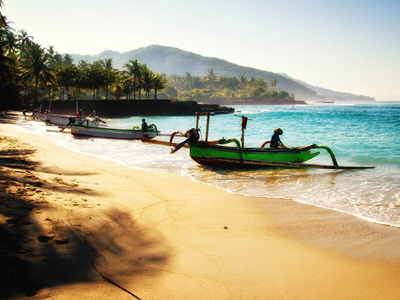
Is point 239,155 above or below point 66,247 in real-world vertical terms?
above

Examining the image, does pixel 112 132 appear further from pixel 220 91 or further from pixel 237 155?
pixel 220 91

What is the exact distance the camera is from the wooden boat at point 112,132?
69.6 ft

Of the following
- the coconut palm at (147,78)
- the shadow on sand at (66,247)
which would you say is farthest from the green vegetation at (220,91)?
the shadow on sand at (66,247)

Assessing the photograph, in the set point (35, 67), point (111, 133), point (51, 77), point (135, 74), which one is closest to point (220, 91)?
point (135, 74)

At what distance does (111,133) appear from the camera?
21.6m

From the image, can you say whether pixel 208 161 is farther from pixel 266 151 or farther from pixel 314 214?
pixel 314 214

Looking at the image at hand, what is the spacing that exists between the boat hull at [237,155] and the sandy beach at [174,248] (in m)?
5.35

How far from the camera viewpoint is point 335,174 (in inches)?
440

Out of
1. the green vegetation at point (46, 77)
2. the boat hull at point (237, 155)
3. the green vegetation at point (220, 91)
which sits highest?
the green vegetation at point (220, 91)

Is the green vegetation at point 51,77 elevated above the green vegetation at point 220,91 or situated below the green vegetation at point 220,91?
below

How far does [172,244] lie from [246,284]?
4.58 feet

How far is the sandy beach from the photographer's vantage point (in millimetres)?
3020

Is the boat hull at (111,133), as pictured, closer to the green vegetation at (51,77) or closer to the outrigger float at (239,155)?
the outrigger float at (239,155)

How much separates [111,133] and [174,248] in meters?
18.8
